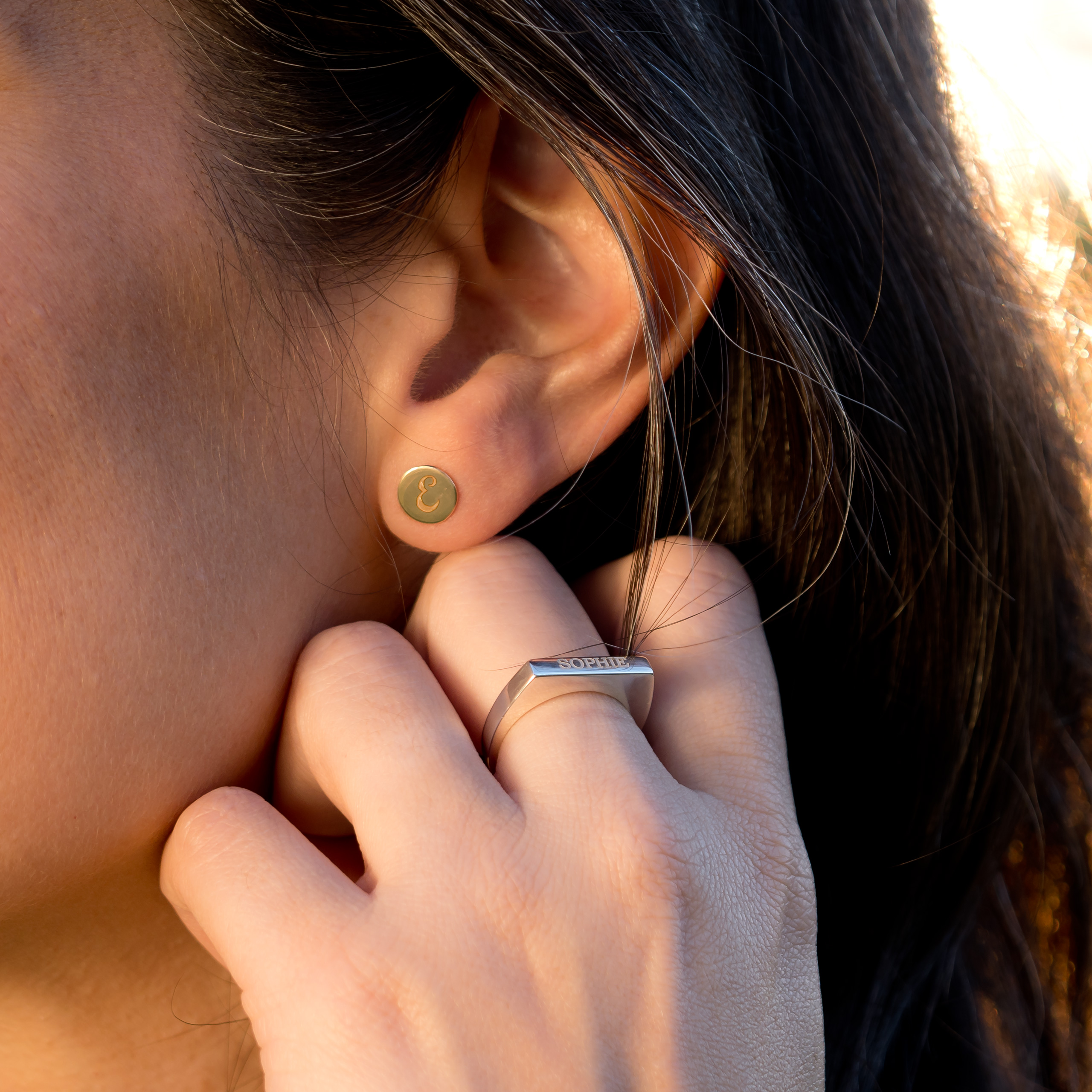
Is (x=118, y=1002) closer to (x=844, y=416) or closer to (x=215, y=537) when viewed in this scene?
(x=215, y=537)

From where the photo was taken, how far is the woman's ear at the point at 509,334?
96 centimetres

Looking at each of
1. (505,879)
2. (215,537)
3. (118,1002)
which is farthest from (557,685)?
(118,1002)

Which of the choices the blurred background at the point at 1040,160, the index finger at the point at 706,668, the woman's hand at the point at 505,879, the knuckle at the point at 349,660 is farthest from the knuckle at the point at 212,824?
the blurred background at the point at 1040,160

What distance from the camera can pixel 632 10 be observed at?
90 centimetres

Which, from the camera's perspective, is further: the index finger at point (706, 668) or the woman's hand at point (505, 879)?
the index finger at point (706, 668)

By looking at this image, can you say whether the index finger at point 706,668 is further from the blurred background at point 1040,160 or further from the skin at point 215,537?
the blurred background at point 1040,160

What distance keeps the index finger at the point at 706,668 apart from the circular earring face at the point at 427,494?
251 mm

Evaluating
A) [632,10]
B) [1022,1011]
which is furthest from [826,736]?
[632,10]

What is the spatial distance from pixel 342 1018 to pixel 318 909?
0.09m

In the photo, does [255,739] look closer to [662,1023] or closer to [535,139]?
[662,1023]

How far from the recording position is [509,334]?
3.35 ft

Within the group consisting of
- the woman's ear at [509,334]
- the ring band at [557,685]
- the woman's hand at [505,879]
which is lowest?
the woman's hand at [505,879]

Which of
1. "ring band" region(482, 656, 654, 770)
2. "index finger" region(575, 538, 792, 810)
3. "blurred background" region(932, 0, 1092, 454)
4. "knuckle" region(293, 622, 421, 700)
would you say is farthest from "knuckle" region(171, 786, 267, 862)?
"blurred background" region(932, 0, 1092, 454)

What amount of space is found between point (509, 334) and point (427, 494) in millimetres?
190
